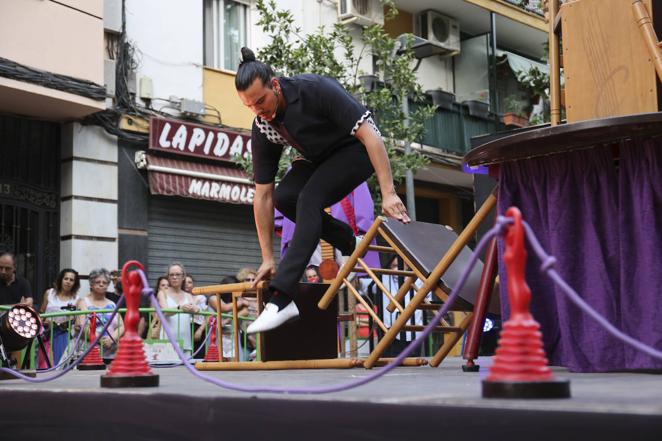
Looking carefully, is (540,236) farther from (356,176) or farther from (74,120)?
(74,120)

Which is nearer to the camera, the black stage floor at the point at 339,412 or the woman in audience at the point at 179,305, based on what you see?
the black stage floor at the point at 339,412

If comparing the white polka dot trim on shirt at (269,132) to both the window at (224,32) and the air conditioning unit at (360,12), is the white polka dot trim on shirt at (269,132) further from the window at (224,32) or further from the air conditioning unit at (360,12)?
the air conditioning unit at (360,12)

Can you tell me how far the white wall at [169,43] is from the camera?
14367 mm

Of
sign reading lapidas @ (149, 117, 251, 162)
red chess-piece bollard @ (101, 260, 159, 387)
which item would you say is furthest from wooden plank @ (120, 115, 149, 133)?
red chess-piece bollard @ (101, 260, 159, 387)

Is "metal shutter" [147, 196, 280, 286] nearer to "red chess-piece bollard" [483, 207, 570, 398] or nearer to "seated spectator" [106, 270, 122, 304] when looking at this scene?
"seated spectator" [106, 270, 122, 304]

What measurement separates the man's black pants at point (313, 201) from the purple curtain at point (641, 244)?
1.48 m

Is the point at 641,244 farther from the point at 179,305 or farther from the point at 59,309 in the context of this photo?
the point at 59,309

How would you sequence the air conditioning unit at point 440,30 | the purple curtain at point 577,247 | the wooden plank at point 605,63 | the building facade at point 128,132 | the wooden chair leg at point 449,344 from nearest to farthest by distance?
the purple curtain at point 577,247, the wooden plank at point 605,63, the wooden chair leg at point 449,344, the building facade at point 128,132, the air conditioning unit at point 440,30

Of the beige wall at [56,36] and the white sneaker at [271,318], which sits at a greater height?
the beige wall at [56,36]

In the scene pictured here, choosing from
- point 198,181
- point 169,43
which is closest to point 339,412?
point 198,181

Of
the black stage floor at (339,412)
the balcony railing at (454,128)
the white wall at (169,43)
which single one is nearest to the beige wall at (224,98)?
the white wall at (169,43)

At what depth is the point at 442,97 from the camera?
19797mm

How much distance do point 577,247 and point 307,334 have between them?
2.14m

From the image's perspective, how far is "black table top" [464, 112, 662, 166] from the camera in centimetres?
370
